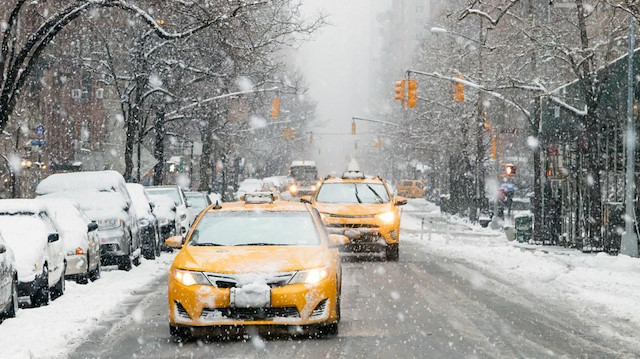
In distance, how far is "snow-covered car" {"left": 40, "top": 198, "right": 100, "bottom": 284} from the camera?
51.5 ft

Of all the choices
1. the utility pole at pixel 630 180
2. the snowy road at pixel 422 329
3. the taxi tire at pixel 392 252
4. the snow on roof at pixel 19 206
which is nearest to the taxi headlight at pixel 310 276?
the snowy road at pixel 422 329

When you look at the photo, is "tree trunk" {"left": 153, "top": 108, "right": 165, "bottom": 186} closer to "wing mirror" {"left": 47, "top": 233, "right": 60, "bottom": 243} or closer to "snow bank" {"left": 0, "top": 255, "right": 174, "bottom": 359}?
"snow bank" {"left": 0, "top": 255, "right": 174, "bottom": 359}

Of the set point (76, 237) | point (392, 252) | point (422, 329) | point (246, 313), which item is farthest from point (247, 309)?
point (392, 252)

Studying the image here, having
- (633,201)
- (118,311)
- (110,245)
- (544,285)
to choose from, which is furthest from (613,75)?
(118,311)

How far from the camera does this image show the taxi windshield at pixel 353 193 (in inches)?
854

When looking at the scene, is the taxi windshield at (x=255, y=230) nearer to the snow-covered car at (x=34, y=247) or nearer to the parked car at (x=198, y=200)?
the snow-covered car at (x=34, y=247)

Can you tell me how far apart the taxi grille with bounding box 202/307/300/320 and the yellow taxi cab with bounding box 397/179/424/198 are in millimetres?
71188

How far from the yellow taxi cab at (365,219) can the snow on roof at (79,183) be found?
453cm

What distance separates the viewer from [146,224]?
21.9 m

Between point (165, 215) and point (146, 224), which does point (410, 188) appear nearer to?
point (165, 215)

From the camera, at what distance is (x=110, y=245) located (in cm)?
1850

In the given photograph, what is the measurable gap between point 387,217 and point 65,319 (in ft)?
33.5

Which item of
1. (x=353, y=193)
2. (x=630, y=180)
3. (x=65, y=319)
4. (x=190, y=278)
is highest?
(x=630, y=180)

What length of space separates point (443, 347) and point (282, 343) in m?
1.64
